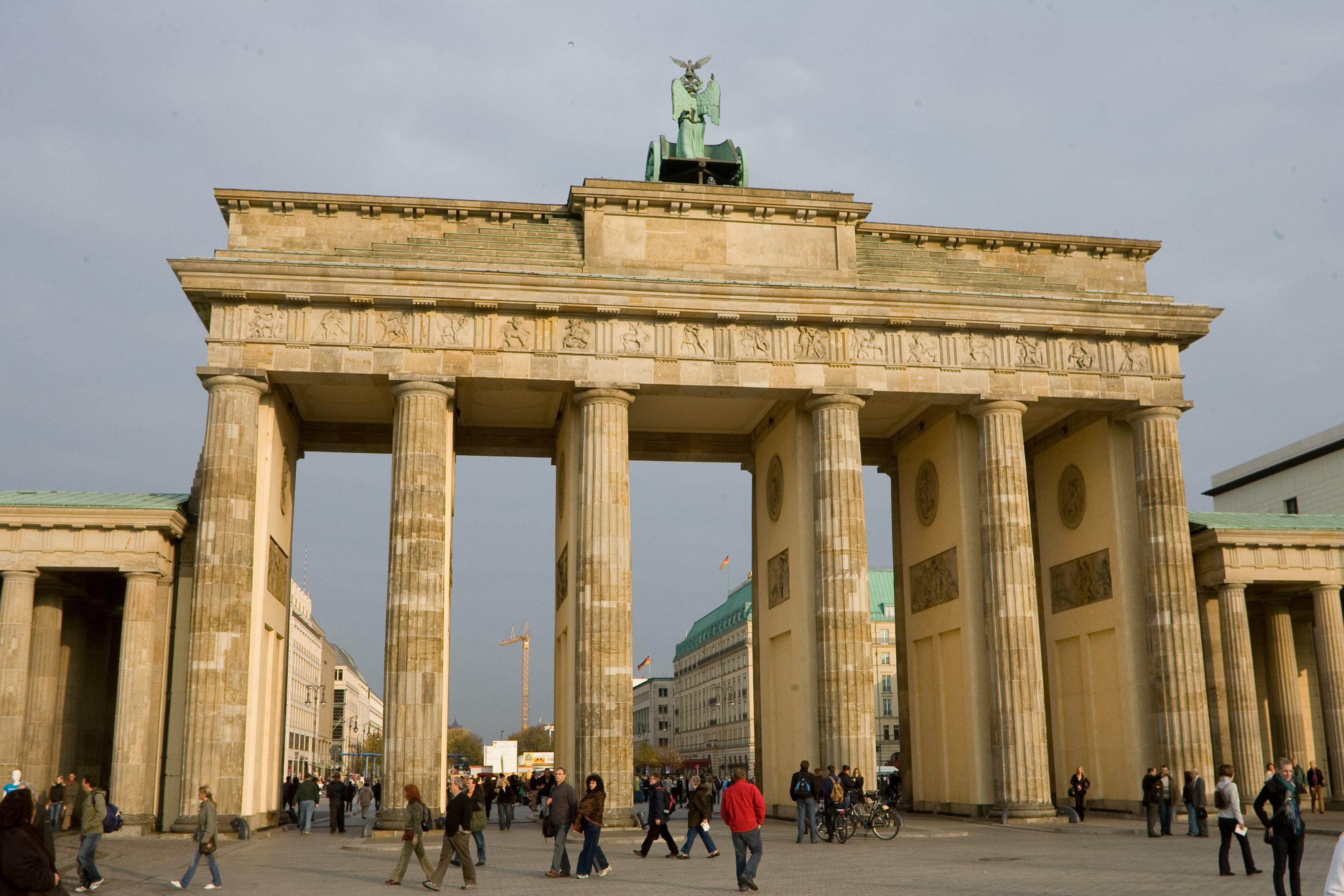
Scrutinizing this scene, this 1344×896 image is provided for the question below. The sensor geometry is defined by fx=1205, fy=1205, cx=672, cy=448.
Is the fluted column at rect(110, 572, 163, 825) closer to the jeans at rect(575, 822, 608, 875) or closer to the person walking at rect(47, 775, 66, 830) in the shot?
the person walking at rect(47, 775, 66, 830)

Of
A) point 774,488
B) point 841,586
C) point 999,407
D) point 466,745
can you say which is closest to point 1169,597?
point 999,407

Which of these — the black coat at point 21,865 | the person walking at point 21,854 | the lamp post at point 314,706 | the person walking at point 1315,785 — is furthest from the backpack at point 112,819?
the lamp post at point 314,706

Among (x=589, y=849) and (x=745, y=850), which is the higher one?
(x=745, y=850)

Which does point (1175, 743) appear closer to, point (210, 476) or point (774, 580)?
point (774, 580)

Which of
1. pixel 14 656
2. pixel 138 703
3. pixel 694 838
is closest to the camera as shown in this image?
pixel 694 838

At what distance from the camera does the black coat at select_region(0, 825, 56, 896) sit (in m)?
7.91

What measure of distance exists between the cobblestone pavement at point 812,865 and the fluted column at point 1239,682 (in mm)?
5808

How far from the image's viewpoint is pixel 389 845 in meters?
24.5

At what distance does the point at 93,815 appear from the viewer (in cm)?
1722

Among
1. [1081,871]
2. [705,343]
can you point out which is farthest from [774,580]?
[1081,871]

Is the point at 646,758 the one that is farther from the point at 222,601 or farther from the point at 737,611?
the point at 222,601

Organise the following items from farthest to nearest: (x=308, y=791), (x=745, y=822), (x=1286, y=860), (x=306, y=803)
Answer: (x=308, y=791) < (x=306, y=803) < (x=745, y=822) < (x=1286, y=860)

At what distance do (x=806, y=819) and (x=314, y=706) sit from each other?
9535 cm

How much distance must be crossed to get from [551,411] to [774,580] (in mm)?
7986
